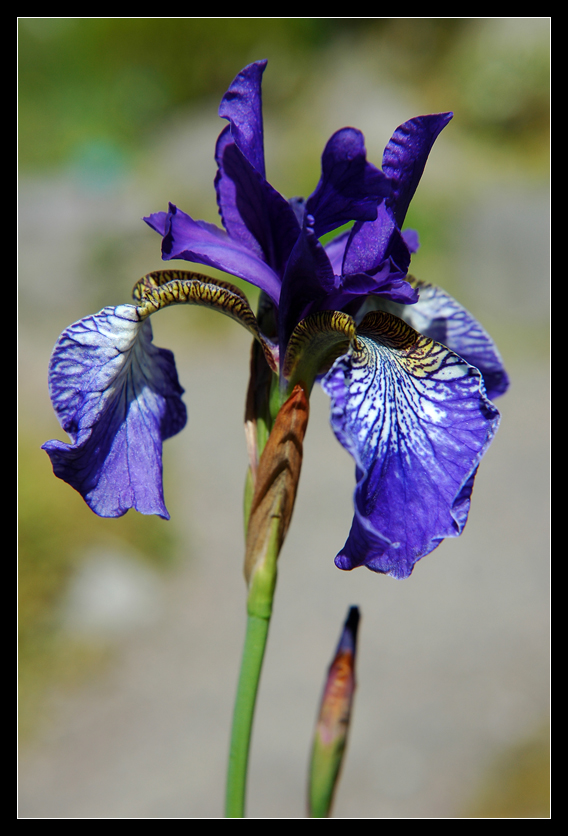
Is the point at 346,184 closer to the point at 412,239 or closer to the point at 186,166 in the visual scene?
the point at 412,239

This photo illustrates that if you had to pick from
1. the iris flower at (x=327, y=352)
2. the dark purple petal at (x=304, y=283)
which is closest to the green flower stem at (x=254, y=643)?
the iris flower at (x=327, y=352)

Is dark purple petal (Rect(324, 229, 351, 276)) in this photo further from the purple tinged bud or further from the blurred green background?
the blurred green background

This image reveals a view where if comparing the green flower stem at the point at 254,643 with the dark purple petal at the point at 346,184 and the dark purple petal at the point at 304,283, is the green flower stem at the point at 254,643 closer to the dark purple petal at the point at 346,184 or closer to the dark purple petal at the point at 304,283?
the dark purple petal at the point at 304,283

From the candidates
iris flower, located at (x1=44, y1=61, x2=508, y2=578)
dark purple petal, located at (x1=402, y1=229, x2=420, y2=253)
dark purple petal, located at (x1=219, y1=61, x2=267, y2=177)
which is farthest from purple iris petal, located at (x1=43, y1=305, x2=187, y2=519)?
dark purple petal, located at (x1=402, y1=229, x2=420, y2=253)

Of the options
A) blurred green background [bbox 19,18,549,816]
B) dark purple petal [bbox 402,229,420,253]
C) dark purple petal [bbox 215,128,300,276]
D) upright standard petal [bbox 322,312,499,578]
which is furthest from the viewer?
blurred green background [bbox 19,18,549,816]

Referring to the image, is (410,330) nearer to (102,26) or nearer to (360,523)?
(360,523)
